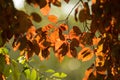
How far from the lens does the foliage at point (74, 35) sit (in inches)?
87.1

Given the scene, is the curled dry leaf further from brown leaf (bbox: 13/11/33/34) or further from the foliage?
brown leaf (bbox: 13/11/33/34)

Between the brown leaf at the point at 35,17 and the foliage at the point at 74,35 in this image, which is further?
the brown leaf at the point at 35,17

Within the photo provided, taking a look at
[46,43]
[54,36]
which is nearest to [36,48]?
[46,43]

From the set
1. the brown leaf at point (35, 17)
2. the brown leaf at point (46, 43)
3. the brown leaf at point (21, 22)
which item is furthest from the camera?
the brown leaf at point (46, 43)

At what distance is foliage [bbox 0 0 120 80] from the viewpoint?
2.21 m

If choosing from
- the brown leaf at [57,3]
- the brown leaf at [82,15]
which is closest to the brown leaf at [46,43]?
the brown leaf at [57,3]

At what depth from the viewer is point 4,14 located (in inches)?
86.8

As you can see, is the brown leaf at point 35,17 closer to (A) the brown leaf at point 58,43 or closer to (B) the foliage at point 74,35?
(B) the foliage at point 74,35

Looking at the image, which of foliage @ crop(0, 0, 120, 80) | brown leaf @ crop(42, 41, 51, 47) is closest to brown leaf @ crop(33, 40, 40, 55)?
foliage @ crop(0, 0, 120, 80)

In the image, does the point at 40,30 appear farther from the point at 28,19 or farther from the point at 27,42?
the point at 28,19

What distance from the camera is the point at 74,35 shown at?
2.85 metres

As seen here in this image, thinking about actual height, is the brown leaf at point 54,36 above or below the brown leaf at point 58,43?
above

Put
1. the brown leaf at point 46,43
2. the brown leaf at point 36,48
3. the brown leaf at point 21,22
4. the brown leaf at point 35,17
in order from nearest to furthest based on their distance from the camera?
1. the brown leaf at point 21,22
2. the brown leaf at point 35,17
3. the brown leaf at point 36,48
4. the brown leaf at point 46,43

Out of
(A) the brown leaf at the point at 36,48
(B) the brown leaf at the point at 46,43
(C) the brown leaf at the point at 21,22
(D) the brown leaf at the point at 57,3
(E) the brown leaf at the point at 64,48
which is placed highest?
(D) the brown leaf at the point at 57,3
